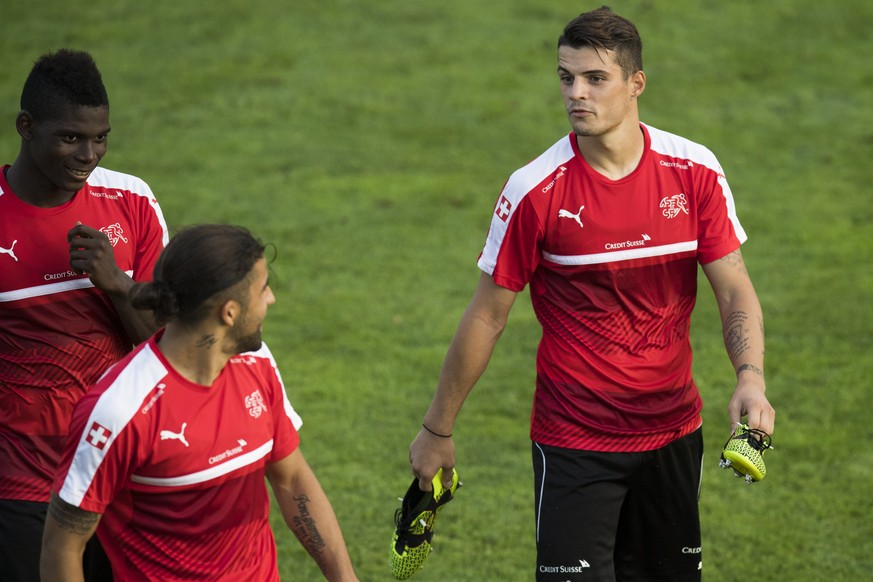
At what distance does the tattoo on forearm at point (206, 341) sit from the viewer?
380 centimetres

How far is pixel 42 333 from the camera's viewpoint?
4.81 metres

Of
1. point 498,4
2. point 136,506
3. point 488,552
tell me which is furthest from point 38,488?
point 498,4

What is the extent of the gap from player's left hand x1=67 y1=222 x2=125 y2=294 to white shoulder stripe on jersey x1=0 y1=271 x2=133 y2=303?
17 centimetres

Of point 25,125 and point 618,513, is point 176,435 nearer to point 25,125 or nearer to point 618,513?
point 25,125

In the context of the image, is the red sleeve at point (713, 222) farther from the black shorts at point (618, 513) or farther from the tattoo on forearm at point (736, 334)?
the black shorts at point (618, 513)

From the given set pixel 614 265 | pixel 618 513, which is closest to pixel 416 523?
pixel 618 513

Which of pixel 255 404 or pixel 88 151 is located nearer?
pixel 255 404

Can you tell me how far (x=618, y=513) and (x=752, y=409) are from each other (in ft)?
2.73

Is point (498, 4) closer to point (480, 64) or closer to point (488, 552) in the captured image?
point (480, 64)

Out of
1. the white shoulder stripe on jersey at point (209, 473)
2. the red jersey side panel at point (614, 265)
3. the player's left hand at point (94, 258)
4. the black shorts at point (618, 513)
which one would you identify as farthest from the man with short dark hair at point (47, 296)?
the black shorts at point (618, 513)

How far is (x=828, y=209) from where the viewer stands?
41.8 ft

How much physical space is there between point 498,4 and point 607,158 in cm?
1302

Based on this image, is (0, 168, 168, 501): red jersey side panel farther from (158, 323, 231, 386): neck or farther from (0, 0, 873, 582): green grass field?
(0, 0, 873, 582): green grass field

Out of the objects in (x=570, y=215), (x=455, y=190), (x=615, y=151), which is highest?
(x=615, y=151)
